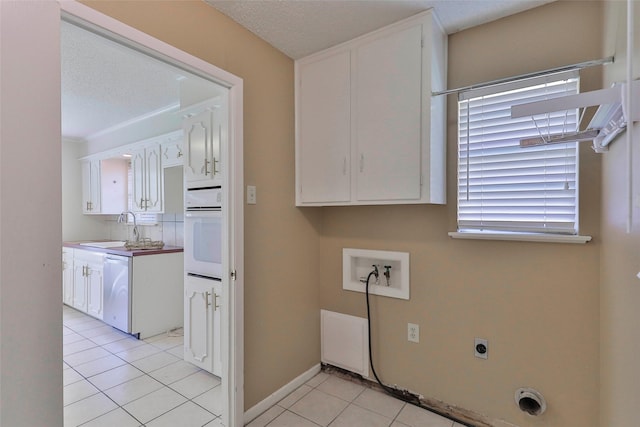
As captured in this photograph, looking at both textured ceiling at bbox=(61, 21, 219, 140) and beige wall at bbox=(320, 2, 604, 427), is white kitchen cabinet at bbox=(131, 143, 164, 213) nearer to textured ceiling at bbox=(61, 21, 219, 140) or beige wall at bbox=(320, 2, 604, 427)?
textured ceiling at bbox=(61, 21, 219, 140)

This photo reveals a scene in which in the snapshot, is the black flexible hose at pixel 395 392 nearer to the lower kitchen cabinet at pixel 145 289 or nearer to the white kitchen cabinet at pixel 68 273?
the lower kitchen cabinet at pixel 145 289

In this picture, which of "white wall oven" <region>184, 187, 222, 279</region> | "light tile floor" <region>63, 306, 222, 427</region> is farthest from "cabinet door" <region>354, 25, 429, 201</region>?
"light tile floor" <region>63, 306, 222, 427</region>

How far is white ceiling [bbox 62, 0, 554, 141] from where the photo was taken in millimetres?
1635

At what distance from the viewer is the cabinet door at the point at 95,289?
344 cm

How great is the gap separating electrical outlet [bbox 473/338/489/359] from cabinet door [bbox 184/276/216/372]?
1780 mm

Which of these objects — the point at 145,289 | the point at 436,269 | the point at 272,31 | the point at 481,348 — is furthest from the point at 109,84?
the point at 481,348

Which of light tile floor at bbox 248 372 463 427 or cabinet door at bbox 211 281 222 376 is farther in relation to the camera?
cabinet door at bbox 211 281 222 376

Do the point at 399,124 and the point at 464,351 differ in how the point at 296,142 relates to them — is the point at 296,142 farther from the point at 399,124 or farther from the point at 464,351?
the point at 464,351

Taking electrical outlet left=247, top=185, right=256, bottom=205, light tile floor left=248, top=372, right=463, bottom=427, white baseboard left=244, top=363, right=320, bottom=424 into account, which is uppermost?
electrical outlet left=247, top=185, right=256, bottom=205

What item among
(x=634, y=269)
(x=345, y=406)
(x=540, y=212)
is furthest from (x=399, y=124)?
(x=345, y=406)

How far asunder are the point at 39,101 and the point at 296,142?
4.82 feet

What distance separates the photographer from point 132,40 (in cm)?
131

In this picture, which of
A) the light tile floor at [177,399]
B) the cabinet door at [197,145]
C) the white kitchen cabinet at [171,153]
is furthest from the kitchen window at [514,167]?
the white kitchen cabinet at [171,153]

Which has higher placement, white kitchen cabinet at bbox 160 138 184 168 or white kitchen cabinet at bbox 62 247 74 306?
white kitchen cabinet at bbox 160 138 184 168
